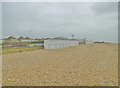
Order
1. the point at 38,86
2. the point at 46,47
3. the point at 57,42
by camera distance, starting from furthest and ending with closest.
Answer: the point at 57,42 → the point at 46,47 → the point at 38,86

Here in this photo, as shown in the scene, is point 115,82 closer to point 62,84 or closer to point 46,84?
point 62,84

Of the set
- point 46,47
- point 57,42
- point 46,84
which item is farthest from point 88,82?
point 57,42

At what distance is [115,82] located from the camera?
7.81m

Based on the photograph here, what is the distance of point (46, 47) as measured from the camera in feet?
151

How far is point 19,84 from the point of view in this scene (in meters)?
7.59

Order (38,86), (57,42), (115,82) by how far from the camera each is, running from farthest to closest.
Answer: (57,42) < (115,82) < (38,86)

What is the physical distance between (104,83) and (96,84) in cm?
40

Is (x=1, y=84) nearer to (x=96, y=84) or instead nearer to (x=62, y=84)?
(x=62, y=84)

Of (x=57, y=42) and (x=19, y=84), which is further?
(x=57, y=42)

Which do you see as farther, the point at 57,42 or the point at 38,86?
A: the point at 57,42

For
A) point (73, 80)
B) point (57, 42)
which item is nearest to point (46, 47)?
point (57, 42)

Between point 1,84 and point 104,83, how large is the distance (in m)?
4.00

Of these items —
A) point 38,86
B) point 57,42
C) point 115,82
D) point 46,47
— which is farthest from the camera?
point 57,42

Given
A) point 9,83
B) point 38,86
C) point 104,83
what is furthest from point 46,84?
point 104,83
